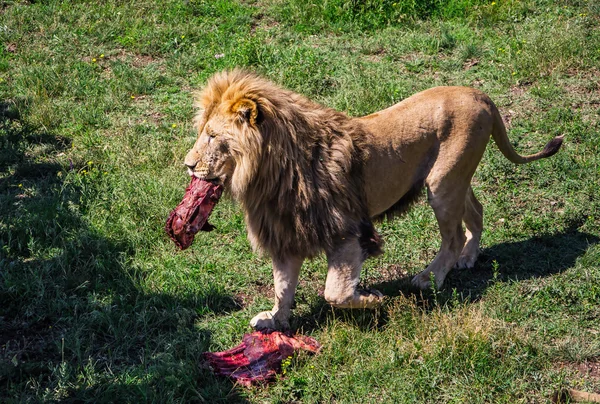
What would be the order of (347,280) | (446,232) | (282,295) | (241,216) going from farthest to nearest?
1. (241,216)
2. (446,232)
3. (282,295)
4. (347,280)

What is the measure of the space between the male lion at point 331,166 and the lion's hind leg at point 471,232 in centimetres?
23

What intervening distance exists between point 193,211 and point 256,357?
93cm

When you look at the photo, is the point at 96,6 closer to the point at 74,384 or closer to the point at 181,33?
the point at 181,33

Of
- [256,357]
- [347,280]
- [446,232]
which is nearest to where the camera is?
[256,357]

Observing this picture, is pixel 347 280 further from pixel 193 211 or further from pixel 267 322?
pixel 193 211

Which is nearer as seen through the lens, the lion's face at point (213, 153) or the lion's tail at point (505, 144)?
the lion's face at point (213, 153)

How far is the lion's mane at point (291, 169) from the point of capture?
13.6ft

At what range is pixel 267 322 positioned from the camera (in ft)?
14.8

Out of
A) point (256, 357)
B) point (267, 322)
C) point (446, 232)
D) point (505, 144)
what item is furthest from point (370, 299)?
point (505, 144)

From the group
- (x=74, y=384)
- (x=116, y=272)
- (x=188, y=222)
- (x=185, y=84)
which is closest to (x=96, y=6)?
(x=185, y=84)

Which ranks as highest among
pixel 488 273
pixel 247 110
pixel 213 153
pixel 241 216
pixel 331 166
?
pixel 247 110

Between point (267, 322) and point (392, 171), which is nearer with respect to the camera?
point (267, 322)

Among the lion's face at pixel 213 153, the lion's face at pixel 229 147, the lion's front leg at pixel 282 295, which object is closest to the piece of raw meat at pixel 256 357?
the lion's front leg at pixel 282 295

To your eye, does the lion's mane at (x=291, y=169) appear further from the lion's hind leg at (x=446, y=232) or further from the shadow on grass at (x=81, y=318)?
the shadow on grass at (x=81, y=318)
